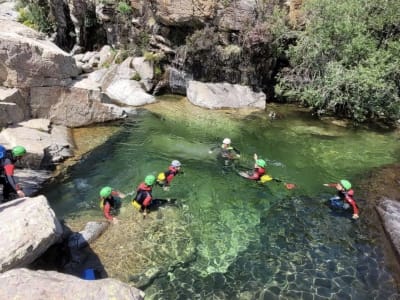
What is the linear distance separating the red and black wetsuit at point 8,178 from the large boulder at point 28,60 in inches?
293

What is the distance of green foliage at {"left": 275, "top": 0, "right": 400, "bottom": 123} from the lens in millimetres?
21000

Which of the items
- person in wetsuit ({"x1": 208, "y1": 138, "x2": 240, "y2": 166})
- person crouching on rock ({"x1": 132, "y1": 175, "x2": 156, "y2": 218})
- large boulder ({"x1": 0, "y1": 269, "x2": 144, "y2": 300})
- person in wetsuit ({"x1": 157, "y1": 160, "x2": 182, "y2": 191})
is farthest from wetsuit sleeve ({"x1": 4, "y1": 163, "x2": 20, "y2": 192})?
person in wetsuit ({"x1": 208, "y1": 138, "x2": 240, "y2": 166})

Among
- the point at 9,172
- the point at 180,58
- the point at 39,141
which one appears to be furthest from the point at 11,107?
the point at 180,58

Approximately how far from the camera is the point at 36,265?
977 centimetres

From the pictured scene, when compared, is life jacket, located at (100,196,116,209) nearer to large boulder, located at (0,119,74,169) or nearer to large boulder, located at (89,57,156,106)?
large boulder, located at (0,119,74,169)

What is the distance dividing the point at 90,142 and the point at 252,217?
374 inches

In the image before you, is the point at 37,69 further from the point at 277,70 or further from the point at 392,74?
the point at 392,74

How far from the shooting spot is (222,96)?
25.5 meters

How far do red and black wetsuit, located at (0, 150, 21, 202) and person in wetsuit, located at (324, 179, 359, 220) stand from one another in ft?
38.1

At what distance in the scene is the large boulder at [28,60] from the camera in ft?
57.3

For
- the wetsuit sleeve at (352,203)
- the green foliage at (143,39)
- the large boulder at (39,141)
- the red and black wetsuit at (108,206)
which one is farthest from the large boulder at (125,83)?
the wetsuit sleeve at (352,203)

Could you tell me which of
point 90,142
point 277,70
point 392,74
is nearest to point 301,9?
point 277,70

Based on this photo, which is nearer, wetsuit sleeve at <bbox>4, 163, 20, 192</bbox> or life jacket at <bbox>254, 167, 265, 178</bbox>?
wetsuit sleeve at <bbox>4, 163, 20, 192</bbox>

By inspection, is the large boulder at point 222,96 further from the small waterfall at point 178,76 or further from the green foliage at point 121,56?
the green foliage at point 121,56
